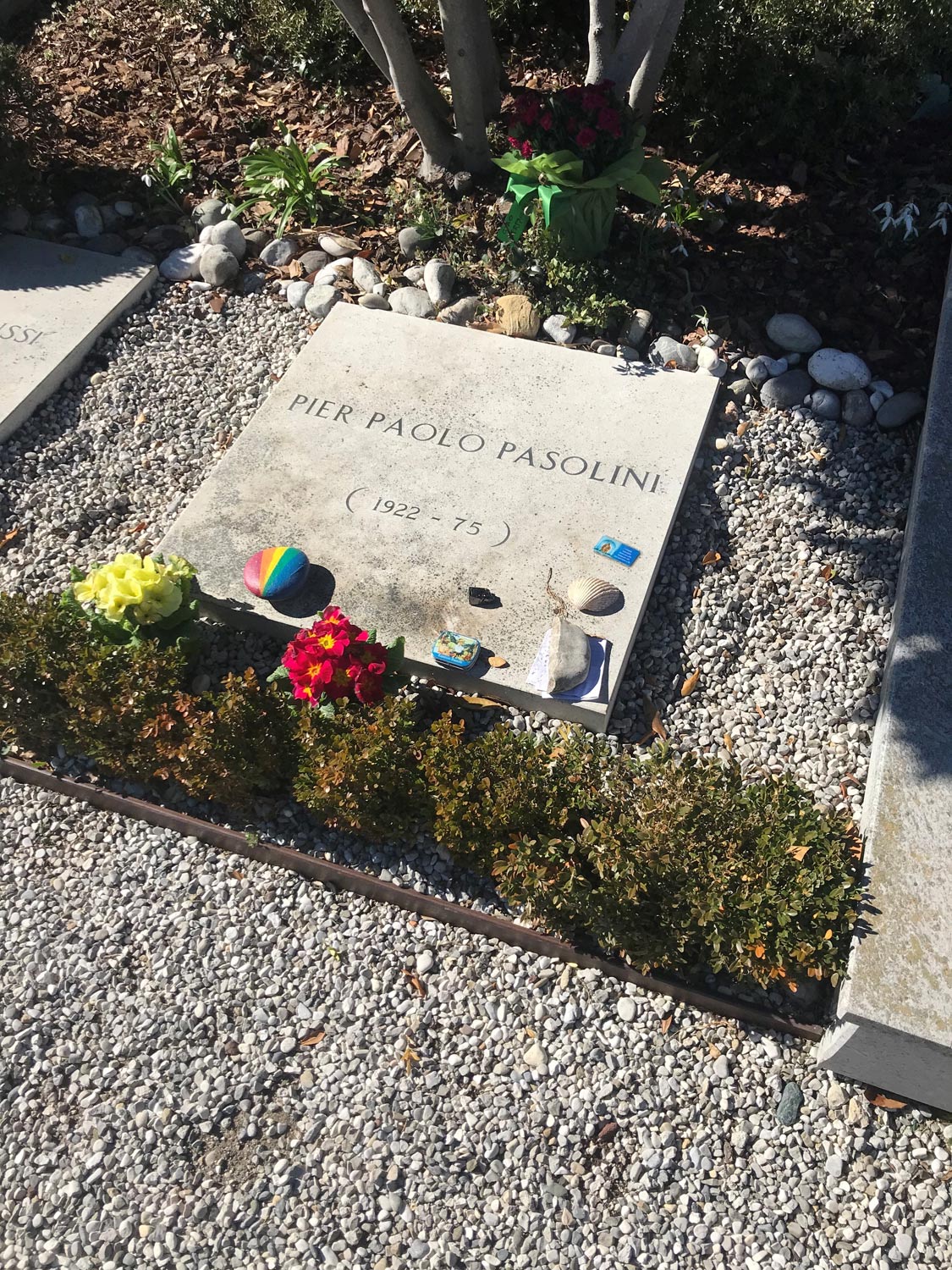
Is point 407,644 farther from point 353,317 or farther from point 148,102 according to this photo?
point 148,102

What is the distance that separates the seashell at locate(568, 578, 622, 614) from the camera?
380 centimetres

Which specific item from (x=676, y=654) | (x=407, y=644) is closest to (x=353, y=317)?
(x=407, y=644)

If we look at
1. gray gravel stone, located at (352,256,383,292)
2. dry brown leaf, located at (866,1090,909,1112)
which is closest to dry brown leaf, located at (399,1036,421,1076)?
dry brown leaf, located at (866,1090,909,1112)

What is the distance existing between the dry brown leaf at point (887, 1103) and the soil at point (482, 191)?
304 cm

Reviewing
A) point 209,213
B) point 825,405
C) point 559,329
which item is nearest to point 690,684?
point 825,405

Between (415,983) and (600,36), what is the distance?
14.4 ft

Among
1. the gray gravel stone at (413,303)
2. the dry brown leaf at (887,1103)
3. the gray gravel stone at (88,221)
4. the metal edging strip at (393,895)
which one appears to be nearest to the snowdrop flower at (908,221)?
the gray gravel stone at (413,303)

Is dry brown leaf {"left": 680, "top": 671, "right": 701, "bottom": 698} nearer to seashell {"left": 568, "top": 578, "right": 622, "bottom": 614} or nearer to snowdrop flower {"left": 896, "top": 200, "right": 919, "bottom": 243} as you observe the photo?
seashell {"left": 568, "top": 578, "right": 622, "bottom": 614}

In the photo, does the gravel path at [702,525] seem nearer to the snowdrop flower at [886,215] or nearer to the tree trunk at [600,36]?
the snowdrop flower at [886,215]

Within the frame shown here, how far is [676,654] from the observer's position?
153 inches

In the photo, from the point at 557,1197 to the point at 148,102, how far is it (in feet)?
20.8

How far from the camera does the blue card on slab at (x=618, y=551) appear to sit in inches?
156

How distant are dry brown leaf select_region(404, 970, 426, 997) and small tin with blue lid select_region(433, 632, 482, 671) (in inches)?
42.1

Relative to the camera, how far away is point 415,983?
3242mm
